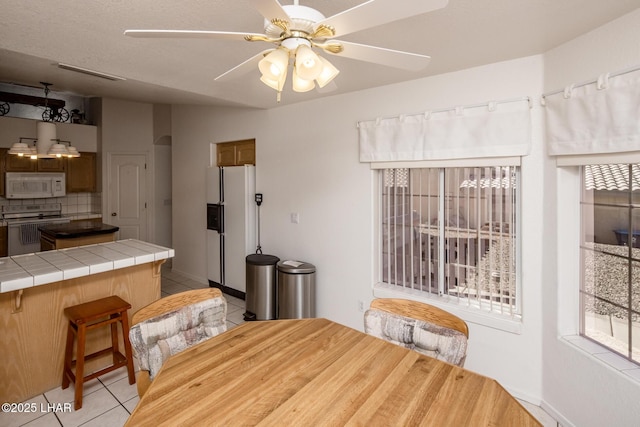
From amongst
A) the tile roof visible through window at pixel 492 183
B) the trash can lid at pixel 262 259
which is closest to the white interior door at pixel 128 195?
the trash can lid at pixel 262 259

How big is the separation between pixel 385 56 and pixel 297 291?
101 inches

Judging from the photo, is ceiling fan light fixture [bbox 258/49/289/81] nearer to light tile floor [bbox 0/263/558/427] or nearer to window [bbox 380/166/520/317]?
window [bbox 380/166/520/317]

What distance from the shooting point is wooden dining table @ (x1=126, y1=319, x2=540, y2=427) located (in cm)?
107

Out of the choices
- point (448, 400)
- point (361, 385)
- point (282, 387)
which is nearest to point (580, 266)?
point (448, 400)

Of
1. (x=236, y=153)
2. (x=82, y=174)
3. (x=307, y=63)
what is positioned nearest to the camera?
(x=307, y=63)

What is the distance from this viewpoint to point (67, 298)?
8.34 feet

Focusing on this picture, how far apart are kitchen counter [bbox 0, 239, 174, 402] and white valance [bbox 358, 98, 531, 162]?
2.12 m

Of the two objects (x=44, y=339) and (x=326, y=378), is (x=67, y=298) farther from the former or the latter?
(x=326, y=378)

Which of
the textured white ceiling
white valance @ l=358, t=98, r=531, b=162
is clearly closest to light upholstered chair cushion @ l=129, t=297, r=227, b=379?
the textured white ceiling

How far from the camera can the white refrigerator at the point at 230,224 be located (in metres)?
4.17

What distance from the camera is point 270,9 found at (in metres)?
0.98

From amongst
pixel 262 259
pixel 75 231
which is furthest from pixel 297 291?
pixel 75 231

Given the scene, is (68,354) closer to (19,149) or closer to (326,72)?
(326,72)

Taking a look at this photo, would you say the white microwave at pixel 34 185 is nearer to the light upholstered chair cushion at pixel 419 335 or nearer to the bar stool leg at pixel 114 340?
the bar stool leg at pixel 114 340
